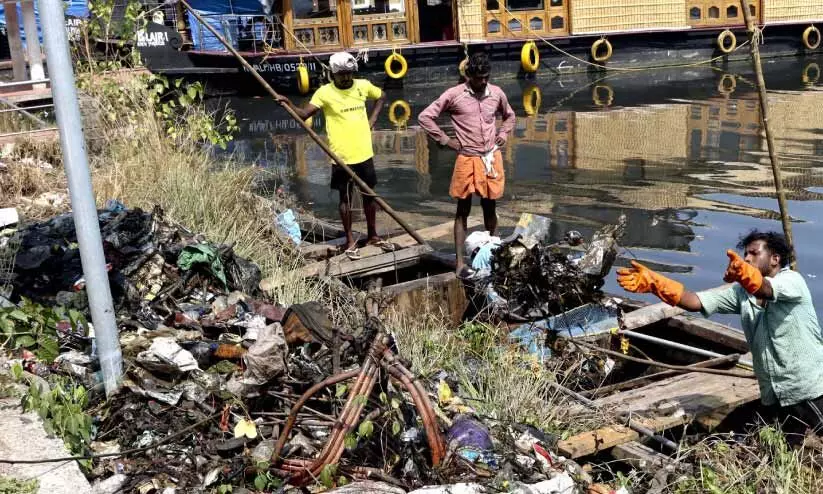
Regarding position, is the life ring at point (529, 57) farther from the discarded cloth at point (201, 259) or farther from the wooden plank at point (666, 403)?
the wooden plank at point (666, 403)

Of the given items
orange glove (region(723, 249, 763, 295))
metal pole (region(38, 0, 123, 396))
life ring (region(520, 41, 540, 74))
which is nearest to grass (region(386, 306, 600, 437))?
orange glove (region(723, 249, 763, 295))

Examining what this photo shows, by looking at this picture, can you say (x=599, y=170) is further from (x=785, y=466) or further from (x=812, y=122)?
(x=785, y=466)

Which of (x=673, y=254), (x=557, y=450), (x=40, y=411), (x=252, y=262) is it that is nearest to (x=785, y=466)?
(x=557, y=450)

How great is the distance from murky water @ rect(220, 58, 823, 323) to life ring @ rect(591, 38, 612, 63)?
123 cm

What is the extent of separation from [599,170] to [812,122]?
5.38 meters

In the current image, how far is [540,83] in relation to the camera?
24219 millimetres

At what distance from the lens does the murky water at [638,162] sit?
1012 centimetres

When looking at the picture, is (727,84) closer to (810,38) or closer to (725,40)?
(725,40)

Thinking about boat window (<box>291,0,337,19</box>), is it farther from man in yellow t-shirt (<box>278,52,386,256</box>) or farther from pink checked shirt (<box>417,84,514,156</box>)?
pink checked shirt (<box>417,84,514,156</box>)

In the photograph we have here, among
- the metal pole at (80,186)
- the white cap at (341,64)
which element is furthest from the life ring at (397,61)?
the metal pole at (80,186)

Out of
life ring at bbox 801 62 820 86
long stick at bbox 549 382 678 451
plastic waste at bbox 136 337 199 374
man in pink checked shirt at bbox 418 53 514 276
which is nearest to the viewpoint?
plastic waste at bbox 136 337 199 374

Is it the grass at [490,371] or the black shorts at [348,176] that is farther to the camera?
the black shorts at [348,176]

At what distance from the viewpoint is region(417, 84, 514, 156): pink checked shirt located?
7.08 m

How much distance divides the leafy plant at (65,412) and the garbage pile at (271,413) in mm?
39
